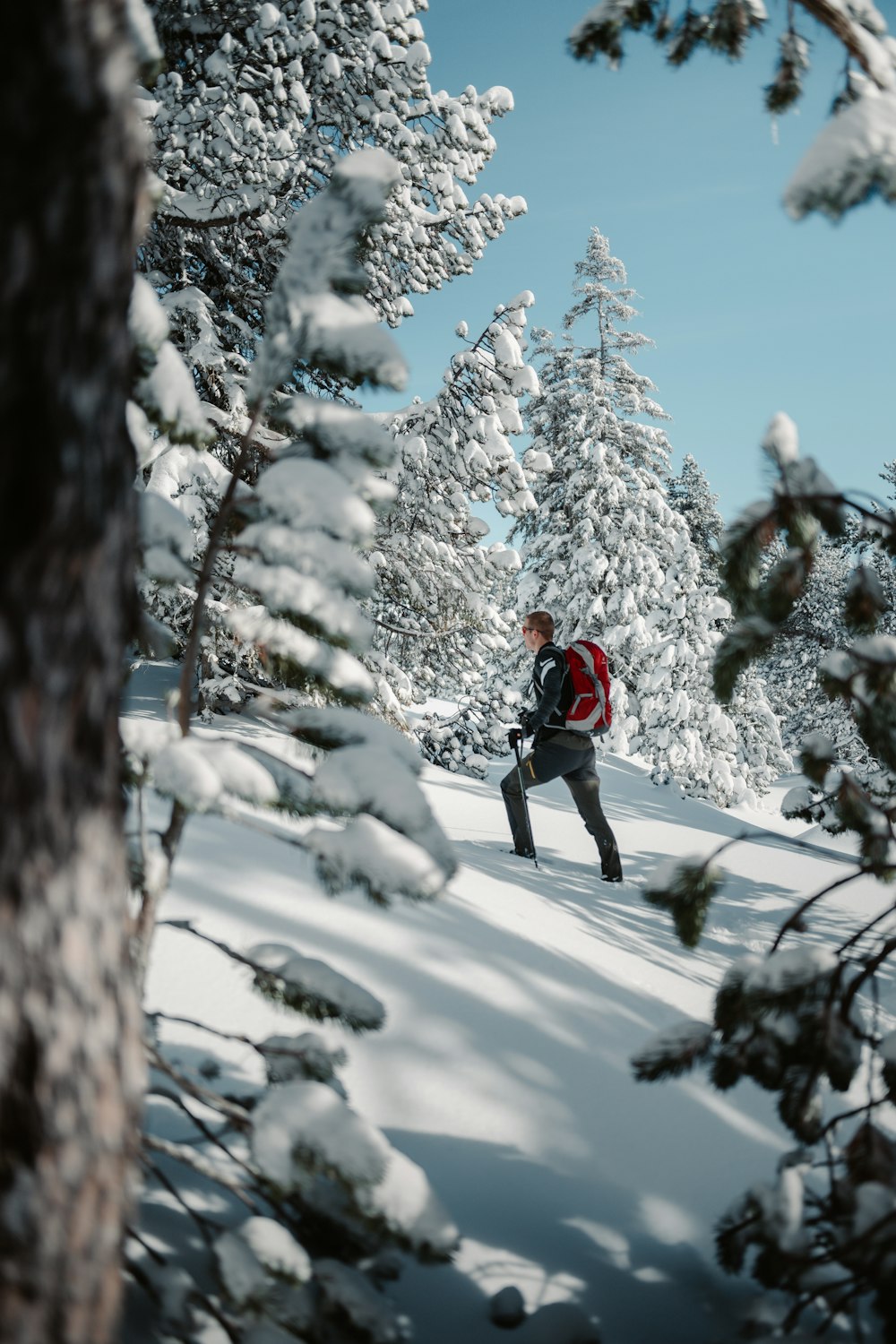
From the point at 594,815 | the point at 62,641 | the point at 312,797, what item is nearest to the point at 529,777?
the point at 594,815

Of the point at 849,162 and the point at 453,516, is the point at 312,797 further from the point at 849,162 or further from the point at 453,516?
the point at 453,516

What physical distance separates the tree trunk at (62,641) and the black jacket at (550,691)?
16.0 feet

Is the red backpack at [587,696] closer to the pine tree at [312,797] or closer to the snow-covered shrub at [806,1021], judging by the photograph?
the snow-covered shrub at [806,1021]

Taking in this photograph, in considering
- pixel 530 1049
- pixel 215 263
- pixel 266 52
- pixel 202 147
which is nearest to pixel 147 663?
pixel 215 263

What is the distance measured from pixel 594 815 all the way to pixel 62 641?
5.40 metres

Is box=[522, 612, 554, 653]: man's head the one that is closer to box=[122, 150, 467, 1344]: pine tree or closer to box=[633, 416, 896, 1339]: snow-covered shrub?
box=[633, 416, 896, 1339]: snow-covered shrub

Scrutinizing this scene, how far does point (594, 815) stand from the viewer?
5.77 meters

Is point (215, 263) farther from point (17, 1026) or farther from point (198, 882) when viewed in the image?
point (17, 1026)

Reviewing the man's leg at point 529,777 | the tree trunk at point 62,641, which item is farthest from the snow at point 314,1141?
the man's leg at point 529,777

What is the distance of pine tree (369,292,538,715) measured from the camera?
705 centimetres

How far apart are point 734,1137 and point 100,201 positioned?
270cm

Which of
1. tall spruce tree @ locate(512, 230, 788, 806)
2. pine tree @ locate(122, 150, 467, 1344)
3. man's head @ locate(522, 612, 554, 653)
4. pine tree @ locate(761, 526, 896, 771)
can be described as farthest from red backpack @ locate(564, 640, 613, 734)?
pine tree @ locate(761, 526, 896, 771)

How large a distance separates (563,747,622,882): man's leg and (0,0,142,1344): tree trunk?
510cm

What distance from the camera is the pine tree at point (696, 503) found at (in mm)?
25781
